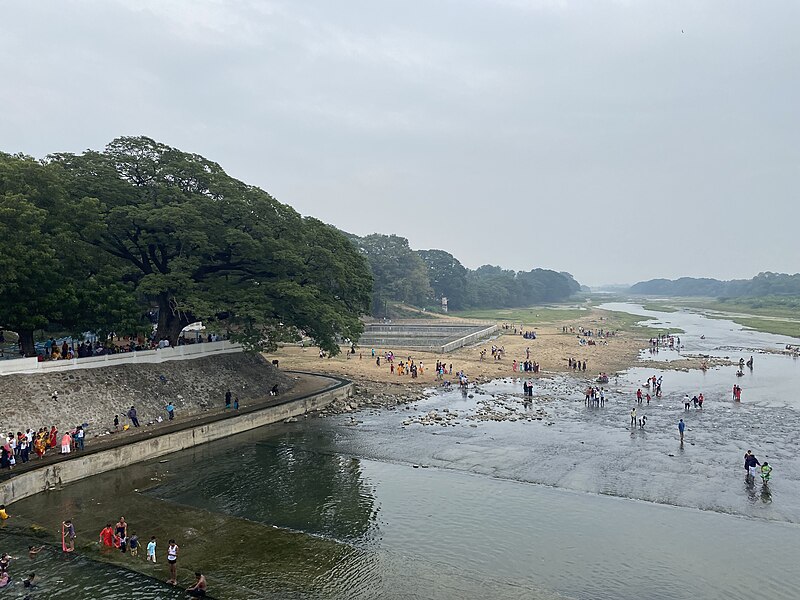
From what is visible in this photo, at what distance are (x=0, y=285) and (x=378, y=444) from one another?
19.2 metres

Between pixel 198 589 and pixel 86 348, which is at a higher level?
pixel 86 348

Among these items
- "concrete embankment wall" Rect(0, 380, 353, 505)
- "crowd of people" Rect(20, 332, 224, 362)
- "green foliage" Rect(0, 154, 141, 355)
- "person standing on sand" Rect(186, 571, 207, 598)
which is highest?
"green foliage" Rect(0, 154, 141, 355)

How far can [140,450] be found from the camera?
25562mm

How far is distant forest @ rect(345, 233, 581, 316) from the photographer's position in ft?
388

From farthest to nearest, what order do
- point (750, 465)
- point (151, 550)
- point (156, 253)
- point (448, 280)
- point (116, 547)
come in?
point (448, 280), point (156, 253), point (750, 465), point (116, 547), point (151, 550)

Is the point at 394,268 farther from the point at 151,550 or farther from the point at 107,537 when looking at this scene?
the point at 151,550

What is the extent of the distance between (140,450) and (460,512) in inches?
586

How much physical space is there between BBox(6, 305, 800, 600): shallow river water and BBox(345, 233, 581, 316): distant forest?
6700 centimetres

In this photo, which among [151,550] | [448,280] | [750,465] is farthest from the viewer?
[448,280]

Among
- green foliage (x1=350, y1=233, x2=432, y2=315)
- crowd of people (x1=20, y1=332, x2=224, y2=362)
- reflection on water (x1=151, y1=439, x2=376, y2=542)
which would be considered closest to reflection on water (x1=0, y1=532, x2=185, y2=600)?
reflection on water (x1=151, y1=439, x2=376, y2=542)

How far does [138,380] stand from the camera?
30.5 m

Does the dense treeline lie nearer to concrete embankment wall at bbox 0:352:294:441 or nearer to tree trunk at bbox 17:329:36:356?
tree trunk at bbox 17:329:36:356

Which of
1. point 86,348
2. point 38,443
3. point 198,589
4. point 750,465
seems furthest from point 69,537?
point 750,465

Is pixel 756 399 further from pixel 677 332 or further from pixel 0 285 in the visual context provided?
pixel 677 332
